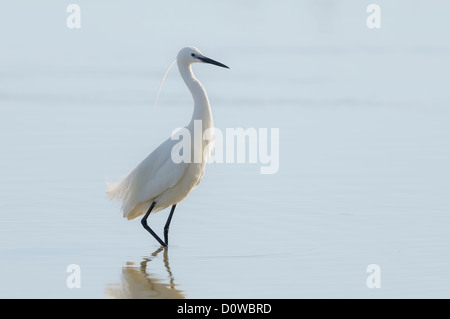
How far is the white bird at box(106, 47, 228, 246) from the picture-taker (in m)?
9.55

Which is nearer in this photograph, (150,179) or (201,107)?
(201,107)

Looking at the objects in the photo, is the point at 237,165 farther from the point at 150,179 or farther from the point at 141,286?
the point at 141,286

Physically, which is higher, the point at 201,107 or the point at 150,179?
the point at 201,107

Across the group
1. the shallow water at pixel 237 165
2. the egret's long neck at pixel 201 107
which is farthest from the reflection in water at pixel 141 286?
the egret's long neck at pixel 201 107

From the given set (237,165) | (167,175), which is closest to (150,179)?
(167,175)

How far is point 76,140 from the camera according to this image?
49.4ft

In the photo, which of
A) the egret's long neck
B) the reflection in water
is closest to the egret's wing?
the egret's long neck

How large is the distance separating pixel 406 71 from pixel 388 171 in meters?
9.04

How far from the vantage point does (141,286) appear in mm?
8148

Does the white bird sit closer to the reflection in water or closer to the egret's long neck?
the egret's long neck

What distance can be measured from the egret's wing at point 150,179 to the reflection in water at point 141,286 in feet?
3.48

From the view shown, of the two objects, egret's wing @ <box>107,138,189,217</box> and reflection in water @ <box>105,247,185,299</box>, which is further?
egret's wing @ <box>107,138,189,217</box>

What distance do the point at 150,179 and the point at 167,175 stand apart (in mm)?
261

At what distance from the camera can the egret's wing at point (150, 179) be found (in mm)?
9531
